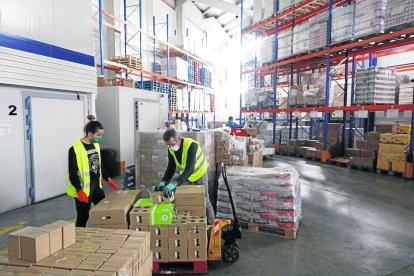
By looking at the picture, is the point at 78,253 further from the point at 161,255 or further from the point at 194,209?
the point at 194,209

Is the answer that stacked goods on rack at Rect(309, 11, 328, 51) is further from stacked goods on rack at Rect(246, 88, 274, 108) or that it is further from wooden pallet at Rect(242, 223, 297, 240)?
wooden pallet at Rect(242, 223, 297, 240)

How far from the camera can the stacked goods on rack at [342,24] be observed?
8.55 m

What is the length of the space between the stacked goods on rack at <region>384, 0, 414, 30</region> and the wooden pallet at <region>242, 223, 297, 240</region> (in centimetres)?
660

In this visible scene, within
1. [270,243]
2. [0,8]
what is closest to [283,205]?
[270,243]

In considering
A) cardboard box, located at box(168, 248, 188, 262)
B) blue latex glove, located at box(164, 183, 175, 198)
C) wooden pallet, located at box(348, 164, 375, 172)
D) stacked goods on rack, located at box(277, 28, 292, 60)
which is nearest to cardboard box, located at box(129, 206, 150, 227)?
blue latex glove, located at box(164, 183, 175, 198)

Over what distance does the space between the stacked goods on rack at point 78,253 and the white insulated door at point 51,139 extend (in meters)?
3.84

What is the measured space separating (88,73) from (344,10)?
25.6 feet

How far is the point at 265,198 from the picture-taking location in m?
4.47

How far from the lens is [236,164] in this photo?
5852 mm

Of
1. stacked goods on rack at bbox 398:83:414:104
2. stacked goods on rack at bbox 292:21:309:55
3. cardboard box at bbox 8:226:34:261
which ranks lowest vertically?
cardboard box at bbox 8:226:34:261

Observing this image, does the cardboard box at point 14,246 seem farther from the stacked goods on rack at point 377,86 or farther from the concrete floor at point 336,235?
the stacked goods on rack at point 377,86

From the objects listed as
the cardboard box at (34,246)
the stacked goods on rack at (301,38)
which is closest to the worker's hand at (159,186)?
the cardboard box at (34,246)

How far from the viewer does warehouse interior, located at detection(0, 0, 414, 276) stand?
3184 millimetres

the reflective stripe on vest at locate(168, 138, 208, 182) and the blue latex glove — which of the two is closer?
the blue latex glove
